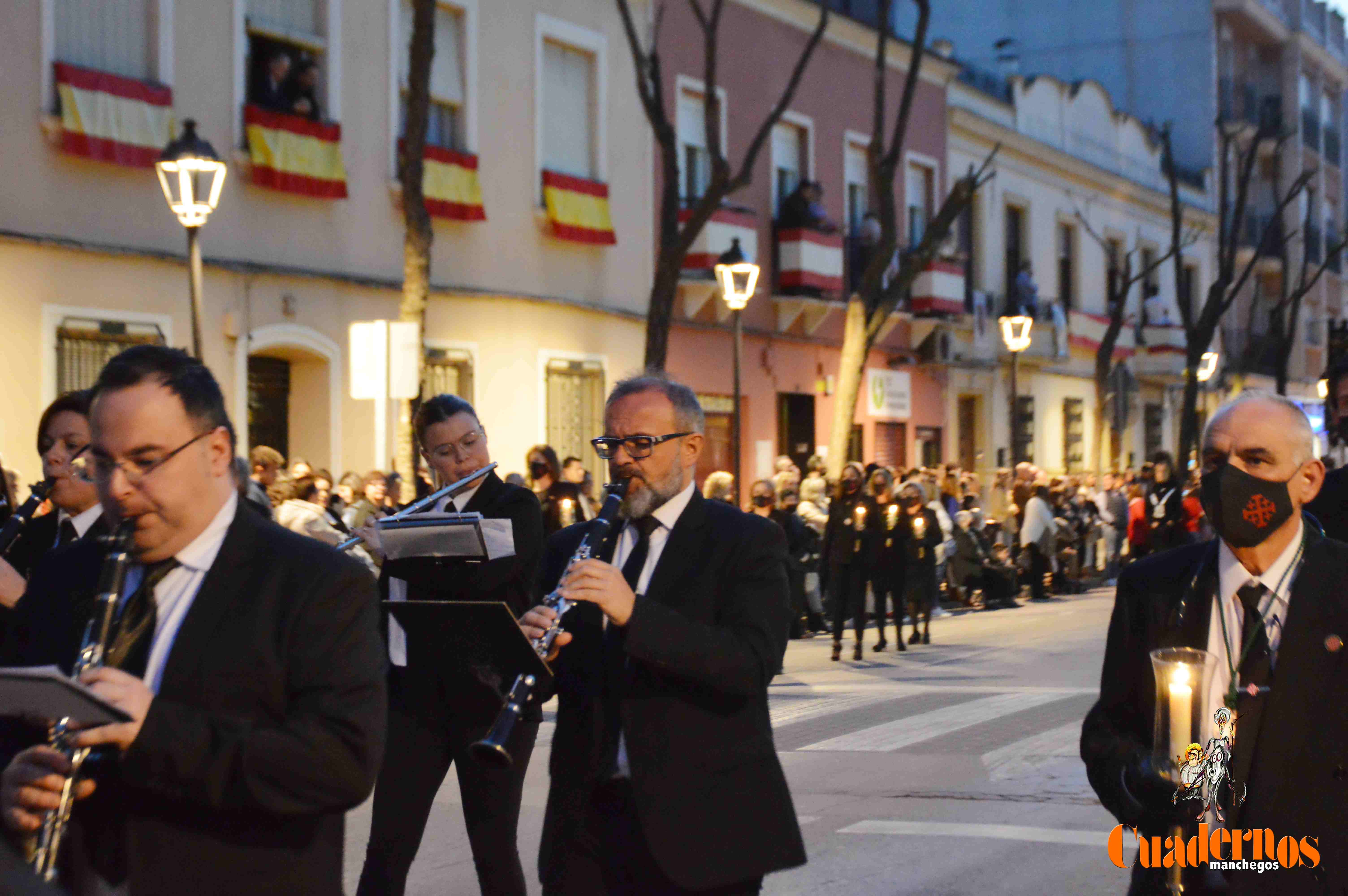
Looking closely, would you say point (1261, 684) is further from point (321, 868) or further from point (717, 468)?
point (717, 468)

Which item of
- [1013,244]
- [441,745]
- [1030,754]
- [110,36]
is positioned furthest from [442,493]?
[1013,244]

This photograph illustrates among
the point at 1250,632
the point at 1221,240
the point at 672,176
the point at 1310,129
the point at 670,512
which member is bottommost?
the point at 1250,632

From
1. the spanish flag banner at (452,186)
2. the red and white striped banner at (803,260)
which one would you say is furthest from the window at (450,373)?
the red and white striped banner at (803,260)

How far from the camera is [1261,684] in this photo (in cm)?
345

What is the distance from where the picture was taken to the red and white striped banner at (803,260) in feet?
87.4

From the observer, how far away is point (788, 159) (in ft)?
90.9

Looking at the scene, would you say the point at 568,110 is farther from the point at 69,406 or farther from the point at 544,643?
the point at 544,643

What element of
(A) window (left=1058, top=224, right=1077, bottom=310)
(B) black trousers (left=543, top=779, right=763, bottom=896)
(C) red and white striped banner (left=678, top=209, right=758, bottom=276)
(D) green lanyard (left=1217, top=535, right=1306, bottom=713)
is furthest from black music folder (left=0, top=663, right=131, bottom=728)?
(A) window (left=1058, top=224, right=1077, bottom=310)

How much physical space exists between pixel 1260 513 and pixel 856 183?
87.6 feet

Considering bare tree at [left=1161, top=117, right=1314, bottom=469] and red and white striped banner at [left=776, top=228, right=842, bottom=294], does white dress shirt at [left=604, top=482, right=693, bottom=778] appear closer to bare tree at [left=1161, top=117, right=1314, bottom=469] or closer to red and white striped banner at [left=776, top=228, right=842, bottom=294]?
red and white striped banner at [left=776, top=228, right=842, bottom=294]

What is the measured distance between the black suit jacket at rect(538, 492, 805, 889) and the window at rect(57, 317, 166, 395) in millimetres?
12458

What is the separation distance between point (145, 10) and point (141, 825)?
15138 mm

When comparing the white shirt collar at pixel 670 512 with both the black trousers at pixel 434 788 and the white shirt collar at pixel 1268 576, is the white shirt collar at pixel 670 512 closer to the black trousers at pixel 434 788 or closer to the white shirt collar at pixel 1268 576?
the black trousers at pixel 434 788

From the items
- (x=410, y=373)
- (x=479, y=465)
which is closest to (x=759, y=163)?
(x=410, y=373)
